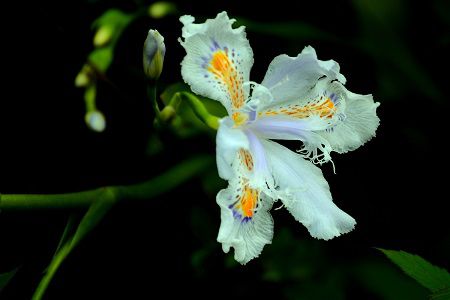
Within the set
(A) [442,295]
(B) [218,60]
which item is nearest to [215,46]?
(B) [218,60]

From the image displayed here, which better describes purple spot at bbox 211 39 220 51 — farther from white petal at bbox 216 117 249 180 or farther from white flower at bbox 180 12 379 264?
white petal at bbox 216 117 249 180

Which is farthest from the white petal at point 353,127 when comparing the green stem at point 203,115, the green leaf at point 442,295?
the green leaf at point 442,295

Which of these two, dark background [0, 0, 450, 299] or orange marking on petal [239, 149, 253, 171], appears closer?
orange marking on petal [239, 149, 253, 171]

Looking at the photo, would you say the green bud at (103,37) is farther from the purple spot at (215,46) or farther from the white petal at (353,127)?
the white petal at (353,127)

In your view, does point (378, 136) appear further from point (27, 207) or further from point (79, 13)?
point (27, 207)

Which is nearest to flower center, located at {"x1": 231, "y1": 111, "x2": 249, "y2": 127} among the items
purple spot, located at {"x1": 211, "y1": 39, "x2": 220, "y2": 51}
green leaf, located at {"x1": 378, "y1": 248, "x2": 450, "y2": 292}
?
purple spot, located at {"x1": 211, "y1": 39, "x2": 220, "y2": 51}

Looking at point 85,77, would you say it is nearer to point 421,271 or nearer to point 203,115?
point 203,115
